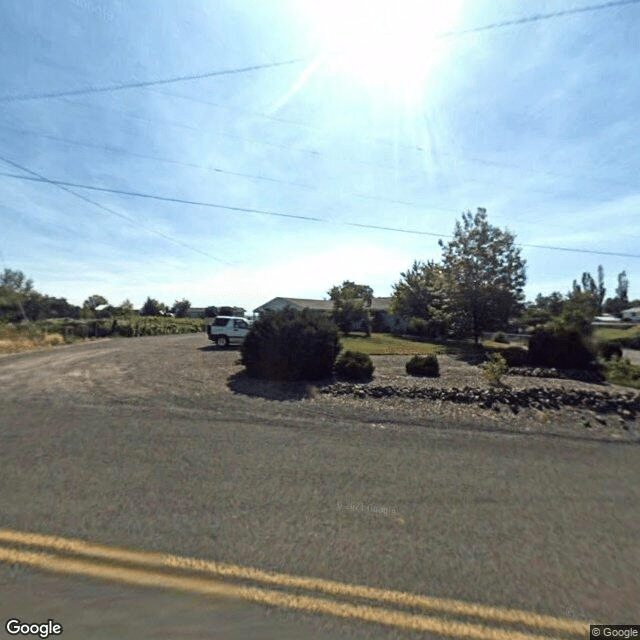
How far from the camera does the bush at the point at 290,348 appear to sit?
35.5 feet

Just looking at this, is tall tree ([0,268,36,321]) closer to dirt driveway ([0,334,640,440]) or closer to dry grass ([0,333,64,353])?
dry grass ([0,333,64,353])

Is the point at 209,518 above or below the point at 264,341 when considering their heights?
below

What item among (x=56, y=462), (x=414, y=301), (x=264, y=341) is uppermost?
(x=414, y=301)

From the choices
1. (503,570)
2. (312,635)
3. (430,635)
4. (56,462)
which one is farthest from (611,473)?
(56,462)

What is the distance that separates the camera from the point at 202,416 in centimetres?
723

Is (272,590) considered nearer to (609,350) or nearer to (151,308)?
(609,350)

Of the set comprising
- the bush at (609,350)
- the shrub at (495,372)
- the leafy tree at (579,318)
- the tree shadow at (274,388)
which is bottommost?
the tree shadow at (274,388)

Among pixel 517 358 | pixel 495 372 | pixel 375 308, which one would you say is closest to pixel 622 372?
pixel 517 358

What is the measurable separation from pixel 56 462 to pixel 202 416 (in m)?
2.65

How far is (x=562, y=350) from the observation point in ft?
44.8

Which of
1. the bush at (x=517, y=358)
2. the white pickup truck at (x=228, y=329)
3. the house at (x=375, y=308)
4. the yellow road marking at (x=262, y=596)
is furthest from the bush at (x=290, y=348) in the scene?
the house at (x=375, y=308)

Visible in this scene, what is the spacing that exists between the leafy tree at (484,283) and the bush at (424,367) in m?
15.5

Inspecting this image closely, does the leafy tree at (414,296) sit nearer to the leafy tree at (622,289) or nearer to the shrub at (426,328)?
the shrub at (426,328)

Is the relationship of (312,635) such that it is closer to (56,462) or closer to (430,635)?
(430,635)
